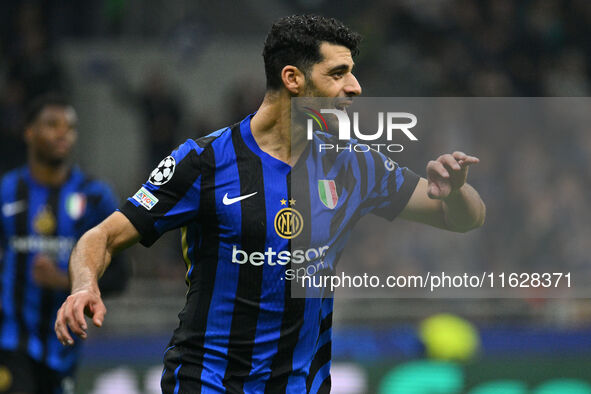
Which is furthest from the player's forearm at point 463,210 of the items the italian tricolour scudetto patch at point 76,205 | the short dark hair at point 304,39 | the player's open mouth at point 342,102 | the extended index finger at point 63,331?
the italian tricolour scudetto patch at point 76,205

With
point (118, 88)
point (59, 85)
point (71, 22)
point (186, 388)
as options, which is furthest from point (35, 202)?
point (71, 22)

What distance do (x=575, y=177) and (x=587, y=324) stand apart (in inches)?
54.6

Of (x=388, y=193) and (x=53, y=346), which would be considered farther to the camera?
(x=53, y=346)

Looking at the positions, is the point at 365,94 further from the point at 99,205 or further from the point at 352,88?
Result: the point at 352,88

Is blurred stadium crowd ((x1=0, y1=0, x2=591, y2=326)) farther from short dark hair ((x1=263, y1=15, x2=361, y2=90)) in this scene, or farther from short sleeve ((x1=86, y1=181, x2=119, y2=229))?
short dark hair ((x1=263, y1=15, x2=361, y2=90))

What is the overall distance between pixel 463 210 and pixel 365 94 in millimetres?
6932

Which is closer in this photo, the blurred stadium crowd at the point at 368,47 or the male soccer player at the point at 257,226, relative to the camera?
the male soccer player at the point at 257,226

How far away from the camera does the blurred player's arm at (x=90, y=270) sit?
2943 millimetres

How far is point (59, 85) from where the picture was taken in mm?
10391

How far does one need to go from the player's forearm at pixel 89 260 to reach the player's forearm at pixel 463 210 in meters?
1.28

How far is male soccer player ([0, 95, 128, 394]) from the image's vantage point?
5258 millimetres

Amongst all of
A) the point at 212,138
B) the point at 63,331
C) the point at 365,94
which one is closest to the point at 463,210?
the point at 212,138

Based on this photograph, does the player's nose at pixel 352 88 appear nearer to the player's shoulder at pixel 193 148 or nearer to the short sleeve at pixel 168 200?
the player's shoulder at pixel 193 148

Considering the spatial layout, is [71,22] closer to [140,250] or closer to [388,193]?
[140,250]
